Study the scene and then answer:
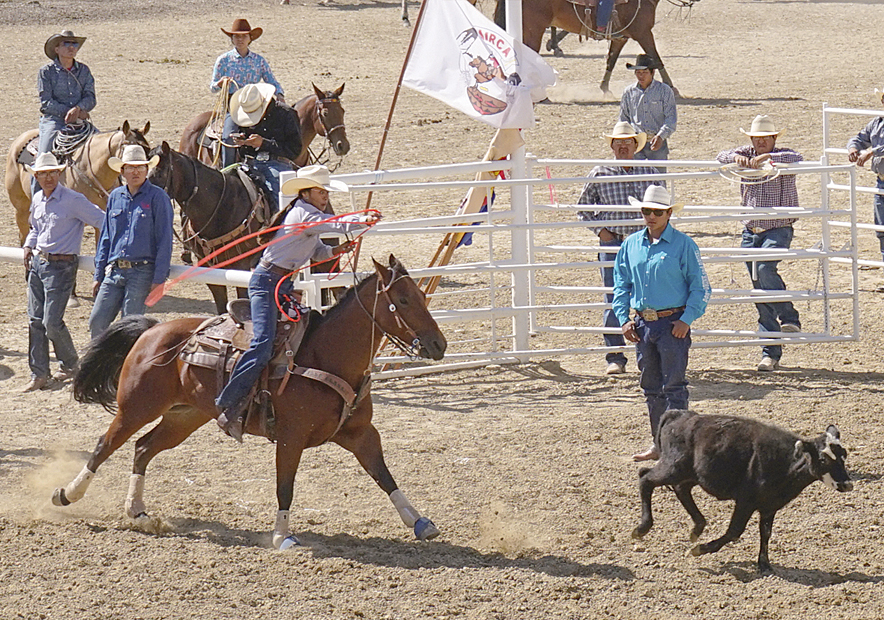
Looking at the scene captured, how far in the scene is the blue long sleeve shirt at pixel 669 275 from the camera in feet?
22.8

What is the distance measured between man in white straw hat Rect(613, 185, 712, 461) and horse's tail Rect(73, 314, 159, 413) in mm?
2775

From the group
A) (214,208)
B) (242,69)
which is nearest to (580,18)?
(242,69)

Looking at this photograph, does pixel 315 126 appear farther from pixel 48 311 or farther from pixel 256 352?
pixel 256 352

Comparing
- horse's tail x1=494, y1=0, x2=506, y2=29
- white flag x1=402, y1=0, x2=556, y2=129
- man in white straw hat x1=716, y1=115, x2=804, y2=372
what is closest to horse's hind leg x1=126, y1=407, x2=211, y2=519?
white flag x1=402, y1=0, x2=556, y2=129

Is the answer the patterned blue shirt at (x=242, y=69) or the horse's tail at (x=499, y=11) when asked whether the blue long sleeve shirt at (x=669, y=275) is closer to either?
the patterned blue shirt at (x=242, y=69)

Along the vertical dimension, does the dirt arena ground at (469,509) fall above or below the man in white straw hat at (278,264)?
below

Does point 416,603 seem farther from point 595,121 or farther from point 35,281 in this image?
point 595,121

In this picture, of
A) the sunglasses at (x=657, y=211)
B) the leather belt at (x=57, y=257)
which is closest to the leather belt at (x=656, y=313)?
the sunglasses at (x=657, y=211)

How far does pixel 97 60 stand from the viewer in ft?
74.2

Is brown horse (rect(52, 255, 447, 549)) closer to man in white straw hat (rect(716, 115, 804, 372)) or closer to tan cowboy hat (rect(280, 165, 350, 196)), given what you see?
tan cowboy hat (rect(280, 165, 350, 196))

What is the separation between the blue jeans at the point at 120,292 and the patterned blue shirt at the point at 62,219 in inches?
31.4

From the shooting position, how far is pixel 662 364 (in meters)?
7.17

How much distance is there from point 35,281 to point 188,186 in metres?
1.67

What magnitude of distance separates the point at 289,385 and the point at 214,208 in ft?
15.7
